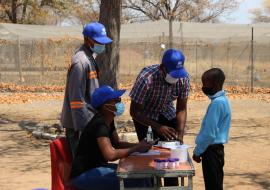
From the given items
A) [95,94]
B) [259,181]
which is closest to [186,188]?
[95,94]

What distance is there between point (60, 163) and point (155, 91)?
1.12 m

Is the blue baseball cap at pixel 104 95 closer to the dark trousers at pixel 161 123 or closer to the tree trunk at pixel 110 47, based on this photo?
the dark trousers at pixel 161 123

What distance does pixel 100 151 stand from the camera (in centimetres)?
423

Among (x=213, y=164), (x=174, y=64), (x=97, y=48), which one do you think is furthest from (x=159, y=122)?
(x=97, y=48)

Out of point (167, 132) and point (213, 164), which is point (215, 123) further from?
point (167, 132)

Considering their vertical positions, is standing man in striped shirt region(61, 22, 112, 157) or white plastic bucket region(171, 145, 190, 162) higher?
standing man in striped shirt region(61, 22, 112, 157)

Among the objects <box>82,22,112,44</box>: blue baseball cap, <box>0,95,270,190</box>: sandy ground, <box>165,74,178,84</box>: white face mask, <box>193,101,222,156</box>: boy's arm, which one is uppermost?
<box>82,22,112,44</box>: blue baseball cap

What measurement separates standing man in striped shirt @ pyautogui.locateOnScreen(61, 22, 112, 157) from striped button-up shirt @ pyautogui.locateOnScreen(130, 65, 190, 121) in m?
0.42

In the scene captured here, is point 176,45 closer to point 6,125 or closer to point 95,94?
point 6,125

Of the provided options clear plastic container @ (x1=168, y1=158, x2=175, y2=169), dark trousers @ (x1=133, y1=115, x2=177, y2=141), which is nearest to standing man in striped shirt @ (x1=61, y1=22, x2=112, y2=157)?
dark trousers @ (x1=133, y1=115, x2=177, y2=141)

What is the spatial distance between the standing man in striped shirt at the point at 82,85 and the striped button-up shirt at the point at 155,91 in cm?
42

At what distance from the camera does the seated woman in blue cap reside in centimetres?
415

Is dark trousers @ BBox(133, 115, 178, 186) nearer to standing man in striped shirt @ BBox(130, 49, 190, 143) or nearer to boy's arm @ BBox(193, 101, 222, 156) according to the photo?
standing man in striped shirt @ BBox(130, 49, 190, 143)

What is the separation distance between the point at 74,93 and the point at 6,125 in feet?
21.6
